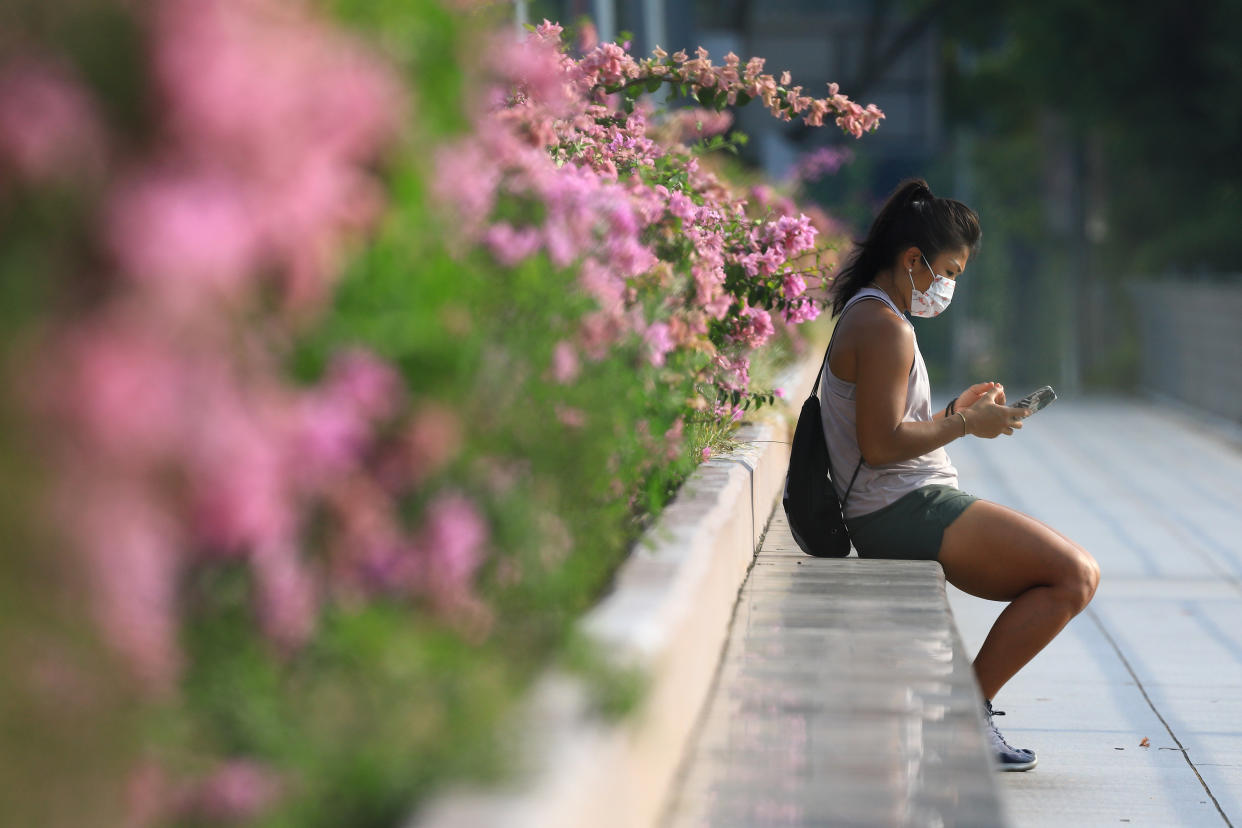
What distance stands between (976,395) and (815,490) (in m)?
0.67

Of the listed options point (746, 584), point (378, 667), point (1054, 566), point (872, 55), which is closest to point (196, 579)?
point (378, 667)

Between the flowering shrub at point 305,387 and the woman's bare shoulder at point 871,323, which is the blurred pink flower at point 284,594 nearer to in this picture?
the flowering shrub at point 305,387

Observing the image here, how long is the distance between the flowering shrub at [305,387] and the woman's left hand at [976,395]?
1.79 meters

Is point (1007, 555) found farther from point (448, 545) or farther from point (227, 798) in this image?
point (227, 798)

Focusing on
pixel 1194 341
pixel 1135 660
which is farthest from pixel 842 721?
pixel 1194 341

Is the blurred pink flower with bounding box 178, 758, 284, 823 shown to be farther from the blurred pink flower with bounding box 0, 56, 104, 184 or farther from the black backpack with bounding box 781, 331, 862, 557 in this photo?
the black backpack with bounding box 781, 331, 862, 557

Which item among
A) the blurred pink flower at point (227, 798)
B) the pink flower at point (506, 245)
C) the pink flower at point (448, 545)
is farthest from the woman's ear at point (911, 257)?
the blurred pink flower at point (227, 798)

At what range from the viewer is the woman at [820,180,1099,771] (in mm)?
4242

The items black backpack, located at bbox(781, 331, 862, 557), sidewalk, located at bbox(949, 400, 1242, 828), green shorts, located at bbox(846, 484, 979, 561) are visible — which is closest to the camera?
sidewalk, located at bbox(949, 400, 1242, 828)

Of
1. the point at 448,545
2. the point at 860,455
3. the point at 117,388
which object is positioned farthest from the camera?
the point at 860,455

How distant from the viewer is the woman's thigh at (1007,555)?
4.20 metres

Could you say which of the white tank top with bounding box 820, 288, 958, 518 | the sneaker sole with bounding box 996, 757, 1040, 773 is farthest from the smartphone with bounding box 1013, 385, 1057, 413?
the sneaker sole with bounding box 996, 757, 1040, 773

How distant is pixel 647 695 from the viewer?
224cm

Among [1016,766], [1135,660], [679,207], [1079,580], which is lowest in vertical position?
[1135,660]
